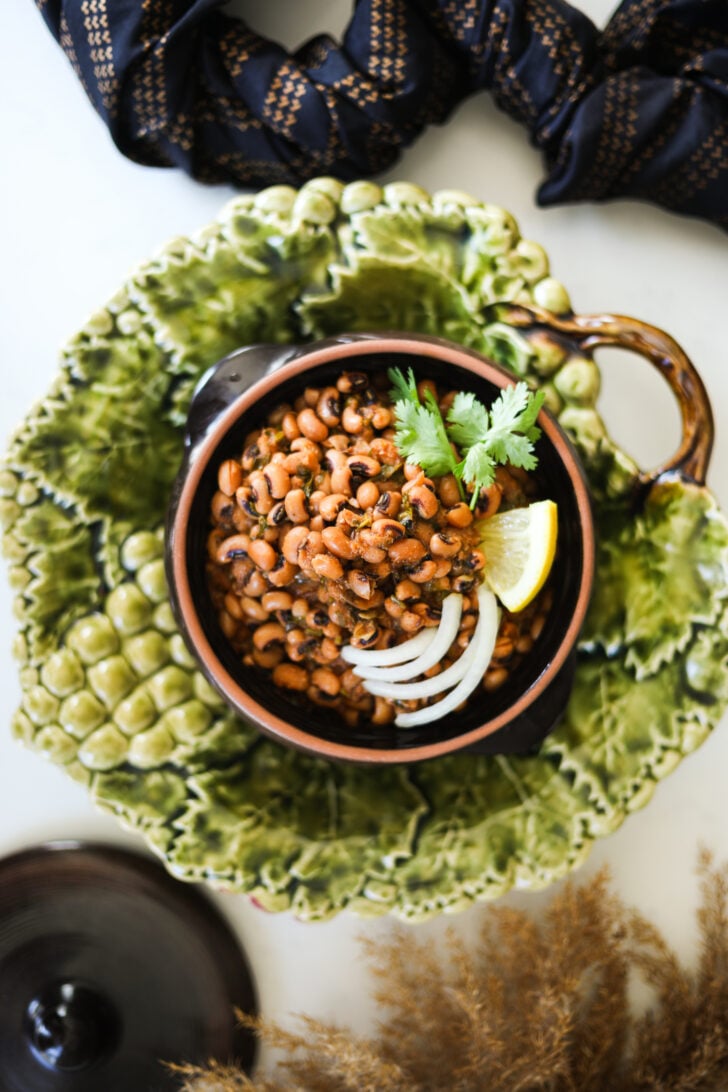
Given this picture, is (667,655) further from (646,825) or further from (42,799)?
(42,799)

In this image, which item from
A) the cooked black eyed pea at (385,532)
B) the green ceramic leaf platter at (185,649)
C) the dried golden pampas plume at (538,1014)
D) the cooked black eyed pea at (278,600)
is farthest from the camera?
the dried golden pampas plume at (538,1014)

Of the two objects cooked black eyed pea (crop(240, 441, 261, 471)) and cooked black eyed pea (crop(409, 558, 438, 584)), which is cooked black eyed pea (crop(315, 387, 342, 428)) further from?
cooked black eyed pea (crop(409, 558, 438, 584))

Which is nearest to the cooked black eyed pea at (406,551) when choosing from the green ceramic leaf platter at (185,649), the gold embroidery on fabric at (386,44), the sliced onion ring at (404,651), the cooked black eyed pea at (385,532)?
the cooked black eyed pea at (385,532)

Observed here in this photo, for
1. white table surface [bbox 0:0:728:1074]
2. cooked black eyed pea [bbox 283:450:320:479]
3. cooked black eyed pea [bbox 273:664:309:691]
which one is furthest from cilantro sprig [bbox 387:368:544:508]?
white table surface [bbox 0:0:728:1074]

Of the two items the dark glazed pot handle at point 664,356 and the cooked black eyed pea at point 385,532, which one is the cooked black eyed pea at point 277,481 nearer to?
the cooked black eyed pea at point 385,532

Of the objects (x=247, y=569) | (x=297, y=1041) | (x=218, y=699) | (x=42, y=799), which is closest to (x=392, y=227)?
(x=247, y=569)

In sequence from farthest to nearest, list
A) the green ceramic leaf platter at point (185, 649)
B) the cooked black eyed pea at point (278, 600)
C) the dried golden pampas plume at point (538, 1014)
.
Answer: the dried golden pampas plume at point (538, 1014), the green ceramic leaf platter at point (185, 649), the cooked black eyed pea at point (278, 600)
